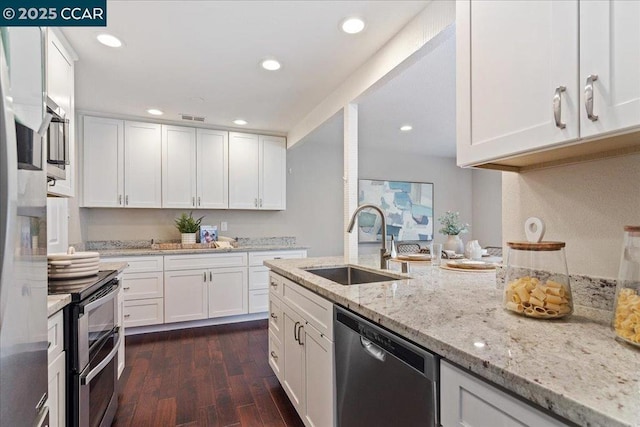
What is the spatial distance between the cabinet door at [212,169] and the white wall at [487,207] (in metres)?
4.34

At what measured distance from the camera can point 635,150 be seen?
0.91m

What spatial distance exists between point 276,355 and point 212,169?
8.59 feet

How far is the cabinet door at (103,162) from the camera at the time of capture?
3.43m

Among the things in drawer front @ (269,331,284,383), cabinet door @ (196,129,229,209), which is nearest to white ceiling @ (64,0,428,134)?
cabinet door @ (196,129,229,209)

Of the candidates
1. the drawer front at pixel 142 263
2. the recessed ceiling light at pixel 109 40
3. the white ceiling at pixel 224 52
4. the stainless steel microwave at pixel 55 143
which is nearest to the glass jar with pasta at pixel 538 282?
the white ceiling at pixel 224 52

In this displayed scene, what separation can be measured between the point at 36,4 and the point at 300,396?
1.96 meters

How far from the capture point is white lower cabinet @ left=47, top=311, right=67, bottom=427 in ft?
3.76

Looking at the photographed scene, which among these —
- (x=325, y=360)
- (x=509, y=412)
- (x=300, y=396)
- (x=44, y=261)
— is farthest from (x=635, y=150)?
(x=300, y=396)

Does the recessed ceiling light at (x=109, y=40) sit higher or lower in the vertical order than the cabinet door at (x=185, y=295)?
higher

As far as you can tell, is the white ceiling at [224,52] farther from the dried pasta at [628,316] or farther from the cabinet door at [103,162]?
the dried pasta at [628,316]

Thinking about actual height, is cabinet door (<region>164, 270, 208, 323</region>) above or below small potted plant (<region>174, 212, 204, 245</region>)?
below

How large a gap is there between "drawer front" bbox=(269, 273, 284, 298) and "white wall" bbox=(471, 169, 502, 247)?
4.65m

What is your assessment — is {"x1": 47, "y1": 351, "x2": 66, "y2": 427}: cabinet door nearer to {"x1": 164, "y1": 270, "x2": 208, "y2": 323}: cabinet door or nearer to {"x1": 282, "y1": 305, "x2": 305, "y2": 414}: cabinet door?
{"x1": 282, "y1": 305, "x2": 305, "y2": 414}: cabinet door

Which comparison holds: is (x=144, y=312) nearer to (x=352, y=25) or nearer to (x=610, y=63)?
(x=352, y=25)
